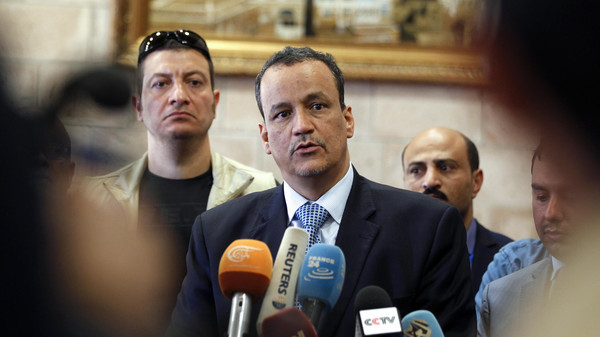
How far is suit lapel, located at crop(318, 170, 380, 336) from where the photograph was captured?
1666 mm

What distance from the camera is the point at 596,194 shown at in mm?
458

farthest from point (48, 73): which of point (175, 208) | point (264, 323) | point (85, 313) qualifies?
point (175, 208)

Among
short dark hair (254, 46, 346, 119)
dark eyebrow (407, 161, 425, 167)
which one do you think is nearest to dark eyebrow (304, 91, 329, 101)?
short dark hair (254, 46, 346, 119)

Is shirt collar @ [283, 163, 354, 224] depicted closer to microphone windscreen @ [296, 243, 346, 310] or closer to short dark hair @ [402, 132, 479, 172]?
microphone windscreen @ [296, 243, 346, 310]

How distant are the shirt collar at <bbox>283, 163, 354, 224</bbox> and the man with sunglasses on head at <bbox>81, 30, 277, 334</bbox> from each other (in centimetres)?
58

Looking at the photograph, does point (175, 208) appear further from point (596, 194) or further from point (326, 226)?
point (596, 194)

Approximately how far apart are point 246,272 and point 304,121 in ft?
2.72

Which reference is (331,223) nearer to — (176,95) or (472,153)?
(176,95)

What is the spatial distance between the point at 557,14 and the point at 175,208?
2.13 meters

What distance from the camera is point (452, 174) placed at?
10.6ft

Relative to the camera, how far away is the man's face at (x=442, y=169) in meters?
3.15

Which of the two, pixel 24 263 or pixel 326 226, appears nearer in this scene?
pixel 24 263

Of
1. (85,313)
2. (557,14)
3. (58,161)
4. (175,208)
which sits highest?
(557,14)

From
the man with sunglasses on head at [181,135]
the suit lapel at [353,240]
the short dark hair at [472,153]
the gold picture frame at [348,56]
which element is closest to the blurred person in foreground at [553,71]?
the suit lapel at [353,240]
